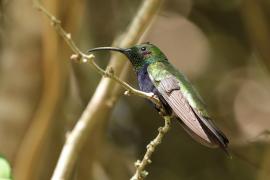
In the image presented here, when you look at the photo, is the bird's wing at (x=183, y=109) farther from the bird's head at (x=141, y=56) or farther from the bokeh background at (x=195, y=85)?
the bokeh background at (x=195, y=85)

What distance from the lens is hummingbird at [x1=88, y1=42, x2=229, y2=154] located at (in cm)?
110

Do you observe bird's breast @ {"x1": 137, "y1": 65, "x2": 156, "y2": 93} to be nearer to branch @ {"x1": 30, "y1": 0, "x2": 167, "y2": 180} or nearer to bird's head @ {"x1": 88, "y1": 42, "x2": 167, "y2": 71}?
bird's head @ {"x1": 88, "y1": 42, "x2": 167, "y2": 71}

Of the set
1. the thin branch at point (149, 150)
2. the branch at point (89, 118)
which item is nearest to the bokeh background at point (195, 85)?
the branch at point (89, 118)

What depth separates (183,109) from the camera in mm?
1181

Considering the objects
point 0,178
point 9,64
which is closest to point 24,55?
point 9,64

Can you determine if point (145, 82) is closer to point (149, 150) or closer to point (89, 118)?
point (149, 150)

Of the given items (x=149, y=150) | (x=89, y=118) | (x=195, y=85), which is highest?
(x=149, y=150)

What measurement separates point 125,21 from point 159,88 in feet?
4.90

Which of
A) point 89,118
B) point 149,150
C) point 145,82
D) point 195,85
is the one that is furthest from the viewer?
point 195,85

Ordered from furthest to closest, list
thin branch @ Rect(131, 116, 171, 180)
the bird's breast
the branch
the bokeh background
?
the bokeh background < the branch < the bird's breast < thin branch @ Rect(131, 116, 171, 180)

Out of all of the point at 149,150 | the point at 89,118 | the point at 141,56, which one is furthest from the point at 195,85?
the point at 149,150

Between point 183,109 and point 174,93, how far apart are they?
6 centimetres

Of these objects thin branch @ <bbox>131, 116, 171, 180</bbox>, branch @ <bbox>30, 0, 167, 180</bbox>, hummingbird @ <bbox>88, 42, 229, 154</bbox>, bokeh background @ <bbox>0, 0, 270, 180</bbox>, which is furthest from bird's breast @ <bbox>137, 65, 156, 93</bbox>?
bokeh background @ <bbox>0, 0, 270, 180</bbox>

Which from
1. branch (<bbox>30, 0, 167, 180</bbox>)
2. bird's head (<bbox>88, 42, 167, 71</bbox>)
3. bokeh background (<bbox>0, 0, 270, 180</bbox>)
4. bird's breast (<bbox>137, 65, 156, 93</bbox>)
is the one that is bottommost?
bokeh background (<bbox>0, 0, 270, 180</bbox>)
